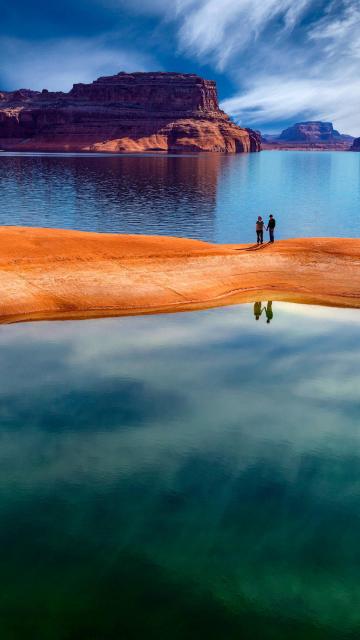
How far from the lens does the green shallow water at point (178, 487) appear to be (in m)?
12.1

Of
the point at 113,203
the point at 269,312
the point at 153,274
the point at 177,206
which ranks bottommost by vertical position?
the point at 269,312

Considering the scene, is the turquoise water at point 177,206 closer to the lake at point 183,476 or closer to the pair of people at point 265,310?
the pair of people at point 265,310

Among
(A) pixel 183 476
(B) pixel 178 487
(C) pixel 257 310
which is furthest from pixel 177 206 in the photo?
(B) pixel 178 487

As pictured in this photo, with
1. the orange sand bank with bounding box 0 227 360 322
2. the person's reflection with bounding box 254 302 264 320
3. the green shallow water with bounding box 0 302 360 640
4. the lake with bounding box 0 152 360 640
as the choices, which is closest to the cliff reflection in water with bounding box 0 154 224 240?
the orange sand bank with bounding box 0 227 360 322

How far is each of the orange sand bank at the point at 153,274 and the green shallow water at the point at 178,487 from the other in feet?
13.8

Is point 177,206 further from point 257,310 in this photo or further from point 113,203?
point 257,310

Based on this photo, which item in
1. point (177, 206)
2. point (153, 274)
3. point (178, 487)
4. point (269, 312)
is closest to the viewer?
point (178, 487)

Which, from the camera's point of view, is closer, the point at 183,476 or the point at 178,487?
the point at 178,487

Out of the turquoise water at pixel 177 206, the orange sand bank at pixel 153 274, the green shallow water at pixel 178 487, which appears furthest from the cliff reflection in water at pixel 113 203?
the green shallow water at pixel 178 487

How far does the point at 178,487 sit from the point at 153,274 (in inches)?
783

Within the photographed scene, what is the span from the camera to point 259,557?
533 inches

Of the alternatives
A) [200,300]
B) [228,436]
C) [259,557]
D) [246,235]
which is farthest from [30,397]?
[246,235]

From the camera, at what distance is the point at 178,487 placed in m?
16.1

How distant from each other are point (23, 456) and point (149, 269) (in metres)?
19.5
